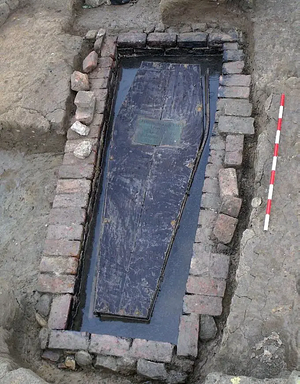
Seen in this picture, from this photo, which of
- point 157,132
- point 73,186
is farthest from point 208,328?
point 157,132

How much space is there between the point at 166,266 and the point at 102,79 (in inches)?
106

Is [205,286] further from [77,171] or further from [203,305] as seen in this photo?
[77,171]

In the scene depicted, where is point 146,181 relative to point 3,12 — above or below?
below

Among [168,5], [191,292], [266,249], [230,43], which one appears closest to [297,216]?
[266,249]

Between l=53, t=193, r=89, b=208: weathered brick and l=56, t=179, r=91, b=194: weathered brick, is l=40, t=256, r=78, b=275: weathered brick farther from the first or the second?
l=56, t=179, r=91, b=194: weathered brick

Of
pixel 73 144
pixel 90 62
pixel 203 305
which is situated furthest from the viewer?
pixel 90 62

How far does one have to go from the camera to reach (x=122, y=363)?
475 centimetres

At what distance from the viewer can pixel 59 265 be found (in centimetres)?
530

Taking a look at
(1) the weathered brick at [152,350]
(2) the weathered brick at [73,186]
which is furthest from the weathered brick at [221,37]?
(1) the weathered brick at [152,350]

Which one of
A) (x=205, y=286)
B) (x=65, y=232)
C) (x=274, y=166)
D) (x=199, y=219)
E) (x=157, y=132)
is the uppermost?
(x=157, y=132)

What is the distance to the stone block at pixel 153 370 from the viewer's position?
4.65m

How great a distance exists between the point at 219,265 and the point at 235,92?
2.25 metres

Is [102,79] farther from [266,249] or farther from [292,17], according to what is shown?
[266,249]

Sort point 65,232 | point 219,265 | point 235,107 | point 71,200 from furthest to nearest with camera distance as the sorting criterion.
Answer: point 235,107 < point 71,200 < point 65,232 < point 219,265
